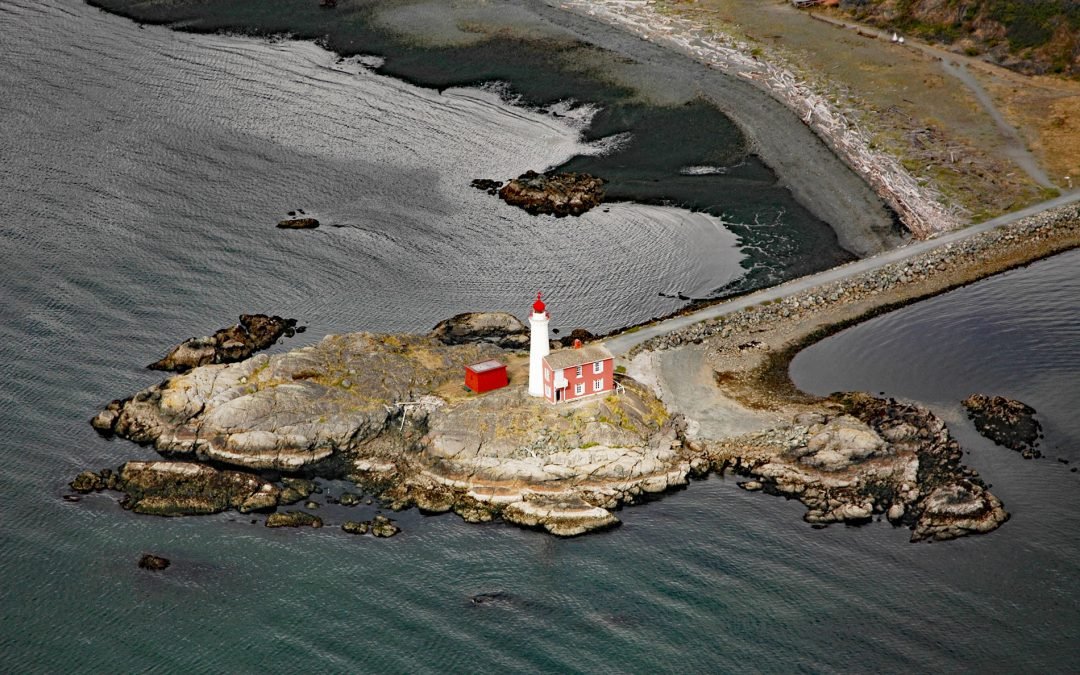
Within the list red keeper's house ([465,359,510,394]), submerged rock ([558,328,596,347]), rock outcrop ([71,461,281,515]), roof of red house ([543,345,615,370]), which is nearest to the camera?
rock outcrop ([71,461,281,515])

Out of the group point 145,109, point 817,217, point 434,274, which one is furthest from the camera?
point 145,109

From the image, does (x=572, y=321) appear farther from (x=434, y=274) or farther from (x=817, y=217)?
(x=817, y=217)

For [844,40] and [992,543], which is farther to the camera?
[844,40]

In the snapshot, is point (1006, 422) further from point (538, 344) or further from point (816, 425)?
point (538, 344)

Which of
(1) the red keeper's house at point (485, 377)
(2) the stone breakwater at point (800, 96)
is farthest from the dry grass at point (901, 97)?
(1) the red keeper's house at point (485, 377)

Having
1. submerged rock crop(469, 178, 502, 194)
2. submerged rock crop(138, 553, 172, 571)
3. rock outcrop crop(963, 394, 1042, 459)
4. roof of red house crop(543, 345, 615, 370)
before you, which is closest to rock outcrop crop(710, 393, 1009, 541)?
rock outcrop crop(963, 394, 1042, 459)

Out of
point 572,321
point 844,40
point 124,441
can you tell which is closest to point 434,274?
point 572,321

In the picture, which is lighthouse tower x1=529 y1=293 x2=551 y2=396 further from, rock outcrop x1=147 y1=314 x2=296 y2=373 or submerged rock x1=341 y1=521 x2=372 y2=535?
rock outcrop x1=147 y1=314 x2=296 y2=373
